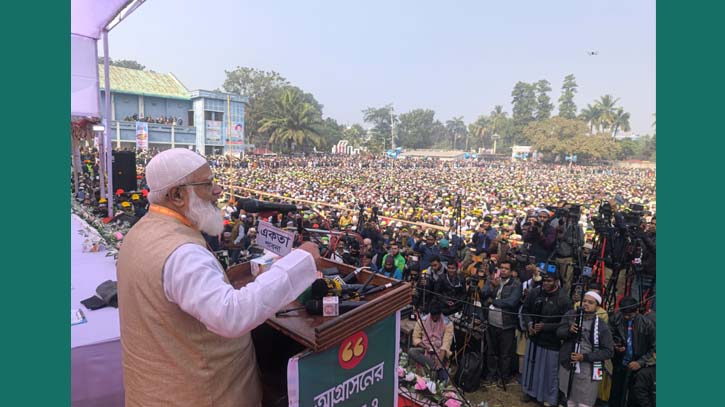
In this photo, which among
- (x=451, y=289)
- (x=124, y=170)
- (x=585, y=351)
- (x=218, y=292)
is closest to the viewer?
(x=218, y=292)

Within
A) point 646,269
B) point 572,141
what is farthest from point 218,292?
point 572,141

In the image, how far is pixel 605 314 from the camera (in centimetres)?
387

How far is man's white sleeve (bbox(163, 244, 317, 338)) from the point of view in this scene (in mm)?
961

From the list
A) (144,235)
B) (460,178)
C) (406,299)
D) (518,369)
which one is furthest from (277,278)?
(460,178)

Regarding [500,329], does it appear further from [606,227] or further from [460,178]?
[460,178]

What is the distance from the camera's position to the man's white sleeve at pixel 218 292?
961 mm

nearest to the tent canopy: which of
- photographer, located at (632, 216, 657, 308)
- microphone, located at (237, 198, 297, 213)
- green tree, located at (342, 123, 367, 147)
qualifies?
microphone, located at (237, 198, 297, 213)

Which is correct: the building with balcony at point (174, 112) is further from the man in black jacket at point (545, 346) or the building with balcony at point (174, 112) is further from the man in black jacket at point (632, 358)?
the man in black jacket at point (632, 358)

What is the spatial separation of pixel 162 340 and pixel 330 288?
1.62 ft

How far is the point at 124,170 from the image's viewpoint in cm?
843

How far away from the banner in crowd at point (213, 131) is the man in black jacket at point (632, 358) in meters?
31.0

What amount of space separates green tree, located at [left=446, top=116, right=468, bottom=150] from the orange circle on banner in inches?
2362

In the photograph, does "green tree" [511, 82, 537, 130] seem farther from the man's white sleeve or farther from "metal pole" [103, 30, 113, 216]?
the man's white sleeve

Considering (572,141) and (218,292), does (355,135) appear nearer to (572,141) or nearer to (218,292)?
(572,141)
